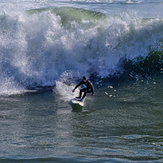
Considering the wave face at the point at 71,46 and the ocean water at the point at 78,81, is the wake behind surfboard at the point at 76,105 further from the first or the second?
the wave face at the point at 71,46

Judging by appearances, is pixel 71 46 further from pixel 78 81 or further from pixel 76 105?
pixel 76 105

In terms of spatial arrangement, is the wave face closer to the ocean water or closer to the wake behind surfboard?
the ocean water

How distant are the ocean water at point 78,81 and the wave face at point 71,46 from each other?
54mm

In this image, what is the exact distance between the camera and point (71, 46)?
14.3 metres

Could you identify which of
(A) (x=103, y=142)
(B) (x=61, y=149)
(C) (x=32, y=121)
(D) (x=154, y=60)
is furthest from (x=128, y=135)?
(D) (x=154, y=60)

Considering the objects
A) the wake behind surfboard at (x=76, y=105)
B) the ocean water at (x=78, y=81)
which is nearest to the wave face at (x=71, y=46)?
the ocean water at (x=78, y=81)

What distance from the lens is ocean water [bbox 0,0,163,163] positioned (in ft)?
18.8

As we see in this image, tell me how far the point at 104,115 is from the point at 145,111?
1.45 meters

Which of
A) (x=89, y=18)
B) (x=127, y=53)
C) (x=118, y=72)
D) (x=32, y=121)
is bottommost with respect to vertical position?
(x=32, y=121)

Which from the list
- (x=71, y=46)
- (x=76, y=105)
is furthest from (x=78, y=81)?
(x=76, y=105)

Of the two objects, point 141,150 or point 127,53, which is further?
point 127,53

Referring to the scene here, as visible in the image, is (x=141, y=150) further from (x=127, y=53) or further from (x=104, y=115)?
(x=127, y=53)

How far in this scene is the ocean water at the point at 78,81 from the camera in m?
5.74

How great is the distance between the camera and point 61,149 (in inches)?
219
